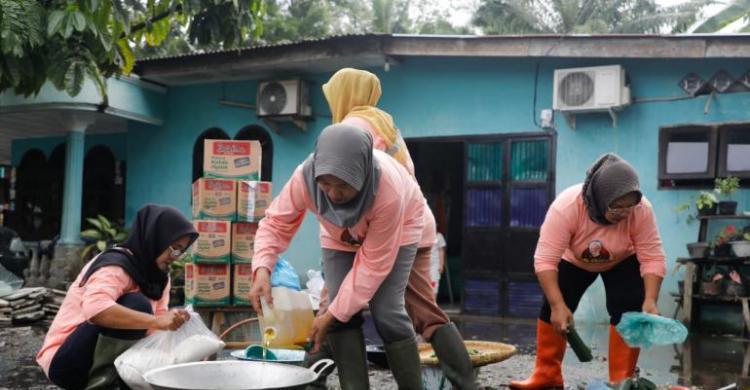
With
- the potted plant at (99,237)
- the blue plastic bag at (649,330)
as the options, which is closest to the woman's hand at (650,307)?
the blue plastic bag at (649,330)

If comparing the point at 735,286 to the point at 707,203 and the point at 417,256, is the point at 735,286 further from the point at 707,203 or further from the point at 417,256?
the point at 417,256

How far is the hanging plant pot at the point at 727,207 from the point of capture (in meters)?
8.27

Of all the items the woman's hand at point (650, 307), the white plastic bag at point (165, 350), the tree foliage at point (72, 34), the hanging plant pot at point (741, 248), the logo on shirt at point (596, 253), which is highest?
the tree foliage at point (72, 34)

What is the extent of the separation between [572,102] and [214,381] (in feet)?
22.8

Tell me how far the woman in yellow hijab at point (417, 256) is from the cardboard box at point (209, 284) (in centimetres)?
257

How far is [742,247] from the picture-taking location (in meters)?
7.93

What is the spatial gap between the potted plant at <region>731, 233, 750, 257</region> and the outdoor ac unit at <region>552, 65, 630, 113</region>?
1895mm

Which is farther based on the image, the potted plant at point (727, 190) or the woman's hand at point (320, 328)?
the potted plant at point (727, 190)

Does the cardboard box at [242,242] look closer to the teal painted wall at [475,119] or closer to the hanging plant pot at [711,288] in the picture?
the teal painted wall at [475,119]

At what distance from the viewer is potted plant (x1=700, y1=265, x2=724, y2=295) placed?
26.8 ft

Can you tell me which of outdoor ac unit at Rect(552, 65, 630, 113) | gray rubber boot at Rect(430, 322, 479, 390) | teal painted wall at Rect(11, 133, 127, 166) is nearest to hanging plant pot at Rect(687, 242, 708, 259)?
outdoor ac unit at Rect(552, 65, 630, 113)

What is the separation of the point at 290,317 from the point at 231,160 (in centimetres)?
258

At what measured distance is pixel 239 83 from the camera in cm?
1148

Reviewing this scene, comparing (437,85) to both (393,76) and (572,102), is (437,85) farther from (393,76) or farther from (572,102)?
(572,102)
